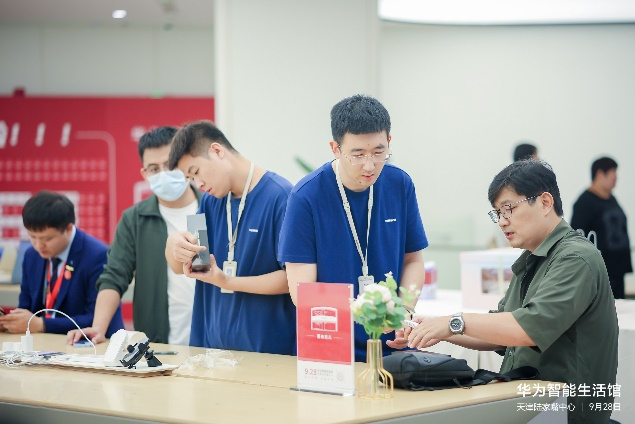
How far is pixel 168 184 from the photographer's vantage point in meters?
3.86

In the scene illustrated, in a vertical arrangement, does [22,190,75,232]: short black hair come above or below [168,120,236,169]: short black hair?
below

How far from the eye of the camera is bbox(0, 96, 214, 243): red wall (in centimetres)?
805

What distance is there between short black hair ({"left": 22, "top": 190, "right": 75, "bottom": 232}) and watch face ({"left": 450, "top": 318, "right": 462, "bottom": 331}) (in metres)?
2.09

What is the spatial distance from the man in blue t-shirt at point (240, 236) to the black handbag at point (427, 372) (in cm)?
74

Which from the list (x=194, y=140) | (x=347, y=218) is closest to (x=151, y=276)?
(x=194, y=140)

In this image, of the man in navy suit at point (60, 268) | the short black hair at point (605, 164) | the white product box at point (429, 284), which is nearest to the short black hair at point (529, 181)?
the man in navy suit at point (60, 268)

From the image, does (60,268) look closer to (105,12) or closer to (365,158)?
(365,158)

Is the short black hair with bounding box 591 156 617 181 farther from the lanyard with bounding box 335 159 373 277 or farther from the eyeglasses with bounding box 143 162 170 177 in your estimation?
the lanyard with bounding box 335 159 373 277

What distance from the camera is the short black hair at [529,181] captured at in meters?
2.70

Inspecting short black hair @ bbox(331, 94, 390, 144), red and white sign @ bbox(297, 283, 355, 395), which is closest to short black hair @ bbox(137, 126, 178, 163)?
short black hair @ bbox(331, 94, 390, 144)

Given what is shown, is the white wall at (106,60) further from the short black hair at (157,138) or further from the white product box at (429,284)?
the short black hair at (157,138)

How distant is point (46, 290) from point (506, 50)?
6.17 m

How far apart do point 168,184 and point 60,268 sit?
66 cm

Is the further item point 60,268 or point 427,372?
point 60,268
